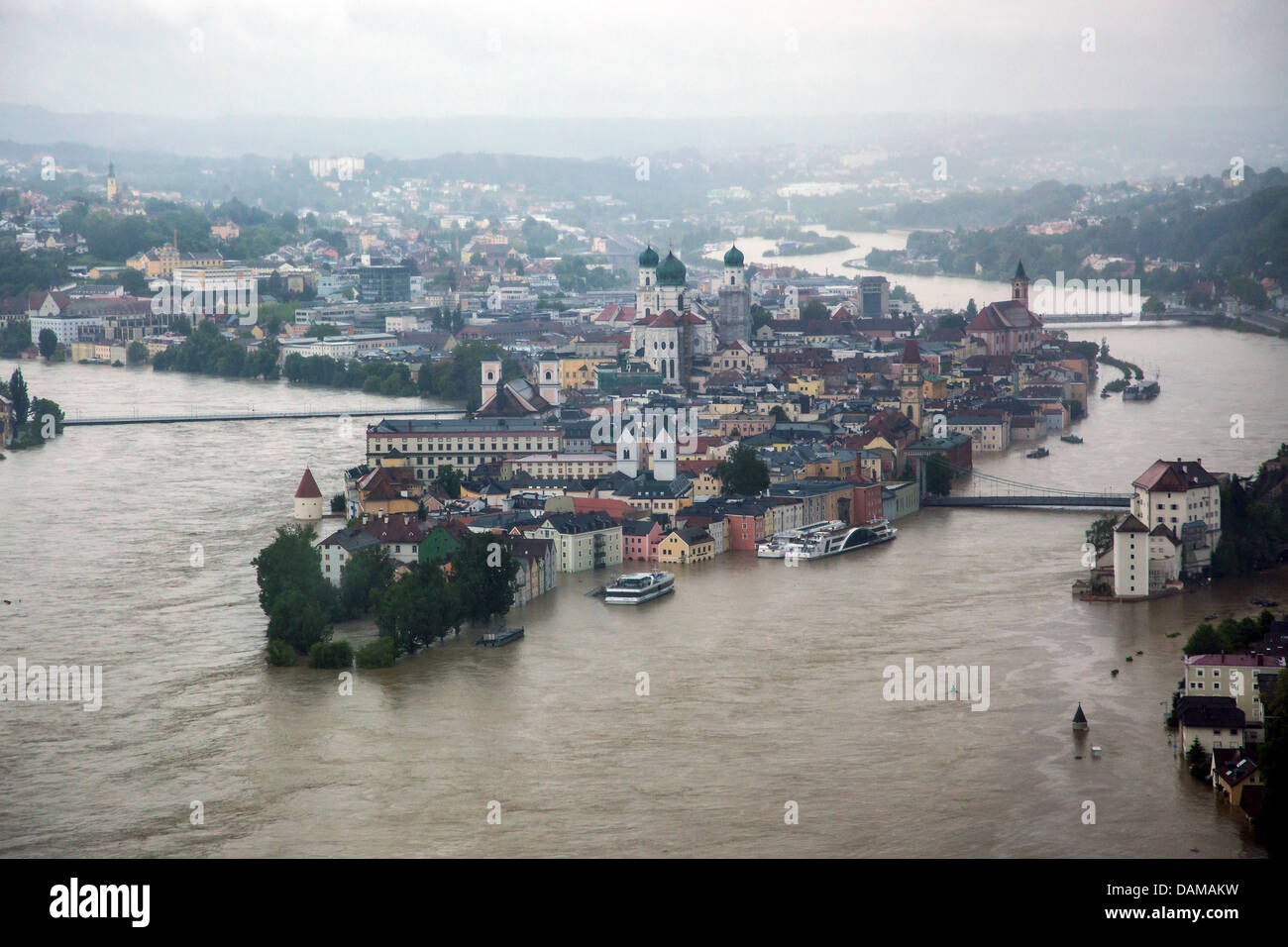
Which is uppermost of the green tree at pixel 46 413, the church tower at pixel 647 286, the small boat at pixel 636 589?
the church tower at pixel 647 286

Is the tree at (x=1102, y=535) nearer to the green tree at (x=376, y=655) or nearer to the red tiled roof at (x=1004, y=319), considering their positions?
the green tree at (x=376, y=655)

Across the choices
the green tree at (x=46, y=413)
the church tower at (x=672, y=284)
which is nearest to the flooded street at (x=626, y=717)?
the green tree at (x=46, y=413)

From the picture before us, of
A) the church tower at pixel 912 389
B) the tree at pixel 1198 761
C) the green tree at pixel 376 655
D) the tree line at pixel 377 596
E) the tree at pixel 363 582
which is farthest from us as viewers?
the church tower at pixel 912 389

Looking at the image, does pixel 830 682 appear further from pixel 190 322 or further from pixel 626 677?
pixel 190 322

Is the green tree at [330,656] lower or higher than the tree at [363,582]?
lower

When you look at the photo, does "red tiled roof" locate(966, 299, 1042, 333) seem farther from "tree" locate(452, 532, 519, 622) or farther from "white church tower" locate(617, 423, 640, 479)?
"tree" locate(452, 532, 519, 622)

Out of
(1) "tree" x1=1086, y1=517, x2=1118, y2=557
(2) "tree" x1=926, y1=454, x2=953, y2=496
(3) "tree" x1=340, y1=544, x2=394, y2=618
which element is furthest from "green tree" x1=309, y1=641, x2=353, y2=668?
(2) "tree" x1=926, y1=454, x2=953, y2=496

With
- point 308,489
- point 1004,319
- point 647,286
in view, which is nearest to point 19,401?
point 308,489
